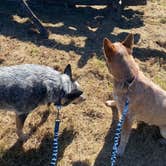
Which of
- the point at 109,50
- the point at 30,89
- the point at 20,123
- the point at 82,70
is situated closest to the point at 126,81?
the point at 109,50

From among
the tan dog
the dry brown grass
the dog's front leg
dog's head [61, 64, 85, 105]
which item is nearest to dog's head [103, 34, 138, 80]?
the tan dog

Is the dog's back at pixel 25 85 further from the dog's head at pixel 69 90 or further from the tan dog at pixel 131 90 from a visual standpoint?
the tan dog at pixel 131 90

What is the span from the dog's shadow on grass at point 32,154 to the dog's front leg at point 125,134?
2.93 feet

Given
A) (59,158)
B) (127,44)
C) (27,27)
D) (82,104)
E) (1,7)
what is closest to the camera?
(127,44)

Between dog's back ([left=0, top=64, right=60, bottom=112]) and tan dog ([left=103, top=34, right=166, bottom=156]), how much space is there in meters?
1.03

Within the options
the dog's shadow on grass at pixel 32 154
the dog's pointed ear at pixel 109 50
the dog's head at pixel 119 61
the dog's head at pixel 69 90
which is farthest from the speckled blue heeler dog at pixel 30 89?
the dog's pointed ear at pixel 109 50

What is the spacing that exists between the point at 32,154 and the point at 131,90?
1938mm

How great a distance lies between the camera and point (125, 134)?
6293 millimetres

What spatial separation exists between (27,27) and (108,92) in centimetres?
284

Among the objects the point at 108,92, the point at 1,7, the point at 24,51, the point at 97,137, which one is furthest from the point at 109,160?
the point at 1,7

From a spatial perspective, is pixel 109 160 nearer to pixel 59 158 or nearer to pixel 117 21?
pixel 59 158

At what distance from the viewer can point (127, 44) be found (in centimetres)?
577

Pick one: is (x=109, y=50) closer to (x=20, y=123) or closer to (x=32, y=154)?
(x=20, y=123)

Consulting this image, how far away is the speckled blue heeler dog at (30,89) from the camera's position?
5.74 meters
